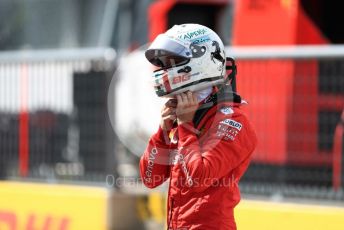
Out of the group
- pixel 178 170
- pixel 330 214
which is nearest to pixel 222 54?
pixel 178 170

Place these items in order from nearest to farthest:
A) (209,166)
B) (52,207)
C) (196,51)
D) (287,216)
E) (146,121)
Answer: (209,166) → (196,51) → (287,216) → (146,121) → (52,207)

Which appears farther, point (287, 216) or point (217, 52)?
point (287, 216)

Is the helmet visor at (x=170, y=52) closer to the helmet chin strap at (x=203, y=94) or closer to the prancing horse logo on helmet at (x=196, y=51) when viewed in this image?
the prancing horse logo on helmet at (x=196, y=51)

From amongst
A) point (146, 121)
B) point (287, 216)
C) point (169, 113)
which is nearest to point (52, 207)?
point (146, 121)

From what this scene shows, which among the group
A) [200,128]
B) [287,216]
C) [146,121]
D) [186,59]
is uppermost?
[186,59]

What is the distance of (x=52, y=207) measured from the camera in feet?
24.8

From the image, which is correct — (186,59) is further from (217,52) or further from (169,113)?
(169,113)

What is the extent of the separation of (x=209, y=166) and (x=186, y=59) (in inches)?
20.4

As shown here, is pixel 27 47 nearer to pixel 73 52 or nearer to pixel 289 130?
pixel 73 52

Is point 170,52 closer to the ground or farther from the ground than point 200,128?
farther from the ground

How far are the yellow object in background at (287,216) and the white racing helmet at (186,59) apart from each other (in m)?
2.36

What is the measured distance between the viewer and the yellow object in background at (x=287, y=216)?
6090 mm

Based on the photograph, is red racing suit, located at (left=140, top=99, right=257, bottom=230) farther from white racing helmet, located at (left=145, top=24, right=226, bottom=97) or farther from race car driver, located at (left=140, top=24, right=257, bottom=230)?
white racing helmet, located at (left=145, top=24, right=226, bottom=97)

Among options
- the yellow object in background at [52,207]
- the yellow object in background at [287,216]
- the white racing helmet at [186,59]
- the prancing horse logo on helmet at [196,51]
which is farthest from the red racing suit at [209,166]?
the yellow object in background at [52,207]
